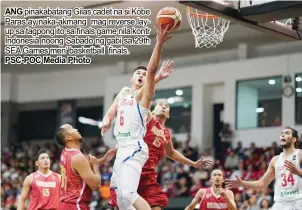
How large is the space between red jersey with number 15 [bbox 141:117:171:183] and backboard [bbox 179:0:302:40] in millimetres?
1706

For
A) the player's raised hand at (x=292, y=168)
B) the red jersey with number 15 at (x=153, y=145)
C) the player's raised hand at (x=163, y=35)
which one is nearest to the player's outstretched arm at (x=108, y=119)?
the red jersey with number 15 at (x=153, y=145)

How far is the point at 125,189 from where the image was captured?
28.7 feet

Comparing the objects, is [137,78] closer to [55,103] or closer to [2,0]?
[2,0]

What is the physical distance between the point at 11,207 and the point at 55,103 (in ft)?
30.3

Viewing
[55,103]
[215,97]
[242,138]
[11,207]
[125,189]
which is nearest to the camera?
[125,189]

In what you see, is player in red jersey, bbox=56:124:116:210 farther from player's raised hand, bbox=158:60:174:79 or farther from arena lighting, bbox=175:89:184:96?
arena lighting, bbox=175:89:184:96

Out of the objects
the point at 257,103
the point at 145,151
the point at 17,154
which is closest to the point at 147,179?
the point at 145,151

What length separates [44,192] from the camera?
39.5 feet

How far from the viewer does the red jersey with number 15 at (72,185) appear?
9102mm

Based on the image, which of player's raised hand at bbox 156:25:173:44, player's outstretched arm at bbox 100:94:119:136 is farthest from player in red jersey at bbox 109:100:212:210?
player's raised hand at bbox 156:25:173:44

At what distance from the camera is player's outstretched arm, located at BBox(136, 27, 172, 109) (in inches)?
326

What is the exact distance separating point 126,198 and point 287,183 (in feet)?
8.73

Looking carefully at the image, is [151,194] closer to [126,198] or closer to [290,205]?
[126,198]

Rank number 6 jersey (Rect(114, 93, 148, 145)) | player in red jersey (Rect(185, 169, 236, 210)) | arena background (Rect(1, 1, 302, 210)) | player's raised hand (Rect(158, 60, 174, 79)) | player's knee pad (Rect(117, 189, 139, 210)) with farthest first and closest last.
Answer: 1. arena background (Rect(1, 1, 302, 210))
2. player in red jersey (Rect(185, 169, 236, 210))
3. number 6 jersey (Rect(114, 93, 148, 145))
4. player's knee pad (Rect(117, 189, 139, 210))
5. player's raised hand (Rect(158, 60, 174, 79))
